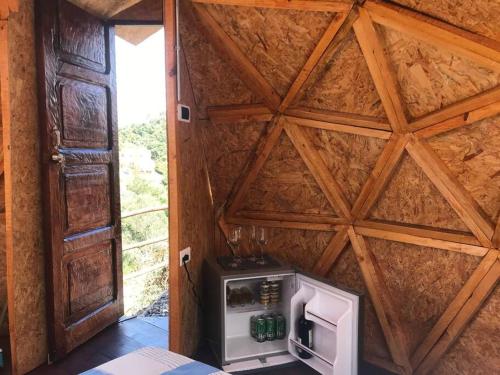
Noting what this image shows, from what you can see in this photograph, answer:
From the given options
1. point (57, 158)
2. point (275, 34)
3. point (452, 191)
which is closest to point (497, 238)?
point (452, 191)

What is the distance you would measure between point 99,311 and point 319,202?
2.51m

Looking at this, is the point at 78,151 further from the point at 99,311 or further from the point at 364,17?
the point at 364,17

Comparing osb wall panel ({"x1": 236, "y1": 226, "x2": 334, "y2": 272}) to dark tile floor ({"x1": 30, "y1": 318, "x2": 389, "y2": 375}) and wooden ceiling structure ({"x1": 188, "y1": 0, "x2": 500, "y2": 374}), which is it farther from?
dark tile floor ({"x1": 30, "y1": 318, "x2": 389, "y2": 375})

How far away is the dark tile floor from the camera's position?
3.14m

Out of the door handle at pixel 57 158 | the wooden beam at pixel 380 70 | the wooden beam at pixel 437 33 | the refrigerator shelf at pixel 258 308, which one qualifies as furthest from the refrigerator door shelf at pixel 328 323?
the door handle at pixel 57 158

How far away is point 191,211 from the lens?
10.7 ft

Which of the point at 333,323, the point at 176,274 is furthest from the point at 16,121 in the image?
the point at 333,323

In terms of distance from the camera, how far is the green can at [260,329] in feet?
11.1

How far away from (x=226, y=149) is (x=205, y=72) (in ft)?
2.53

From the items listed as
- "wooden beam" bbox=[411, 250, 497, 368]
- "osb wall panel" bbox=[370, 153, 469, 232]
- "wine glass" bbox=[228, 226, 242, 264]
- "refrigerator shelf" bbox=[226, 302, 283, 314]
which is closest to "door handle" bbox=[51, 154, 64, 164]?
"wine glass" bbox=[228, 226, 242, 264]

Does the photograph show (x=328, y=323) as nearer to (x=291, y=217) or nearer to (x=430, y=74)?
(x=291, y=217)

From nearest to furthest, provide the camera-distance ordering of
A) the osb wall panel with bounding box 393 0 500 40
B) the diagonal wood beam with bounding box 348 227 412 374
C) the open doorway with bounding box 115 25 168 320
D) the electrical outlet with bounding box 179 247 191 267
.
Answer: the osb wall panel with bounding box 393 0 500 40
the electrical outlet with bounding box 179 247 191 267
the diagonal wood beam with bounding box 348 227 412 374
the open doorway with bounding box 115 25 168 320

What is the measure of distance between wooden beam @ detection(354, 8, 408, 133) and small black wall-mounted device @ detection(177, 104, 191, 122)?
143 cm

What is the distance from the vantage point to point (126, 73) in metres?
11.3
